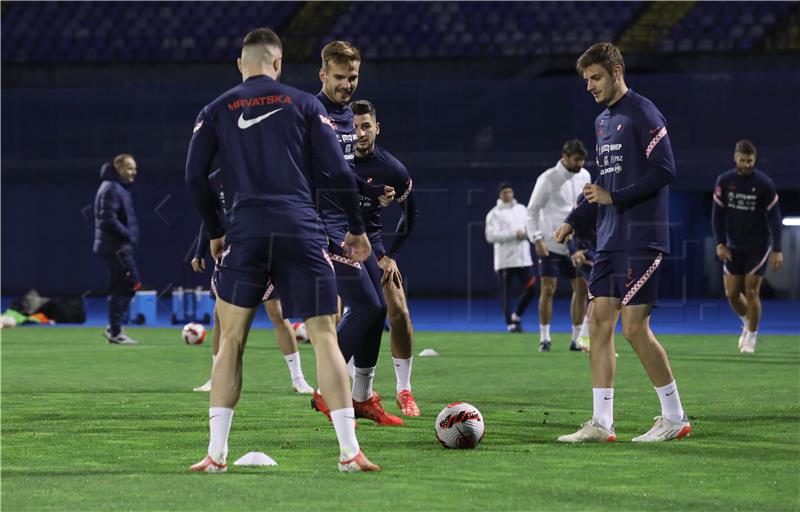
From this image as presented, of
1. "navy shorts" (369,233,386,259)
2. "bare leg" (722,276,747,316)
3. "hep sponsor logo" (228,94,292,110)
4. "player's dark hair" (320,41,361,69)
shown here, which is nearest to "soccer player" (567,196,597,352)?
"bare leg" (722,276,747,316)

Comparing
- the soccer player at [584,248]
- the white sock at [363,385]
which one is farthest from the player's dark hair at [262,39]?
the soccer player at [584,248]

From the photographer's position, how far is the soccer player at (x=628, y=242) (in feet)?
23.4

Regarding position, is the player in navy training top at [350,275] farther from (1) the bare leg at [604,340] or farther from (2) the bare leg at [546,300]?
(2) the bare leg at [546,300]

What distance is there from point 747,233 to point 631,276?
7.98m

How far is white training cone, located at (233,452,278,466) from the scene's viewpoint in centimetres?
616

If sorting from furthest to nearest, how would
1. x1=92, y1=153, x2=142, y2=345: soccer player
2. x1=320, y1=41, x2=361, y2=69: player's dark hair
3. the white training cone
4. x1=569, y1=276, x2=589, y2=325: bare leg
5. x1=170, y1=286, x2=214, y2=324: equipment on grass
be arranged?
x1=170, y1=286, x2=214, y2=324: equipment on grass → x1=92, y1=153, x2=142, y2=345: soccer player → x1=569, y1=276, x2=589, y2=325: bare leg → x1=320, y1=41, x2=361, y2=69: player's dark hair → the white training cone

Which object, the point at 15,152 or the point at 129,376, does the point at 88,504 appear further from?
the point at 15,152

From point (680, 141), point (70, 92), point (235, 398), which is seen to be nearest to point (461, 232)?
point (680, 141)

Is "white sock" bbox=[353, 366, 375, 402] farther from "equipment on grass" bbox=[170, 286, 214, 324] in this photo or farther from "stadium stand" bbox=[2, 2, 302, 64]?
"stadium stand" bbox=[2, 2, 302, 64]

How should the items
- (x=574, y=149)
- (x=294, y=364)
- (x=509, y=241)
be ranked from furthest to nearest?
(x=509, y=241), (x=574, y=149), (x=294, y=364)

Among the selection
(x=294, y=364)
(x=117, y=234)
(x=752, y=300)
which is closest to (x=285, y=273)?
(x=294, y=364)

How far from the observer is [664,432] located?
23.5 feet

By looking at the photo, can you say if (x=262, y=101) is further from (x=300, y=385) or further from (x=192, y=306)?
(x=192, y=306)

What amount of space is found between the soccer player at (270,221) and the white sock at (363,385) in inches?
85.9
